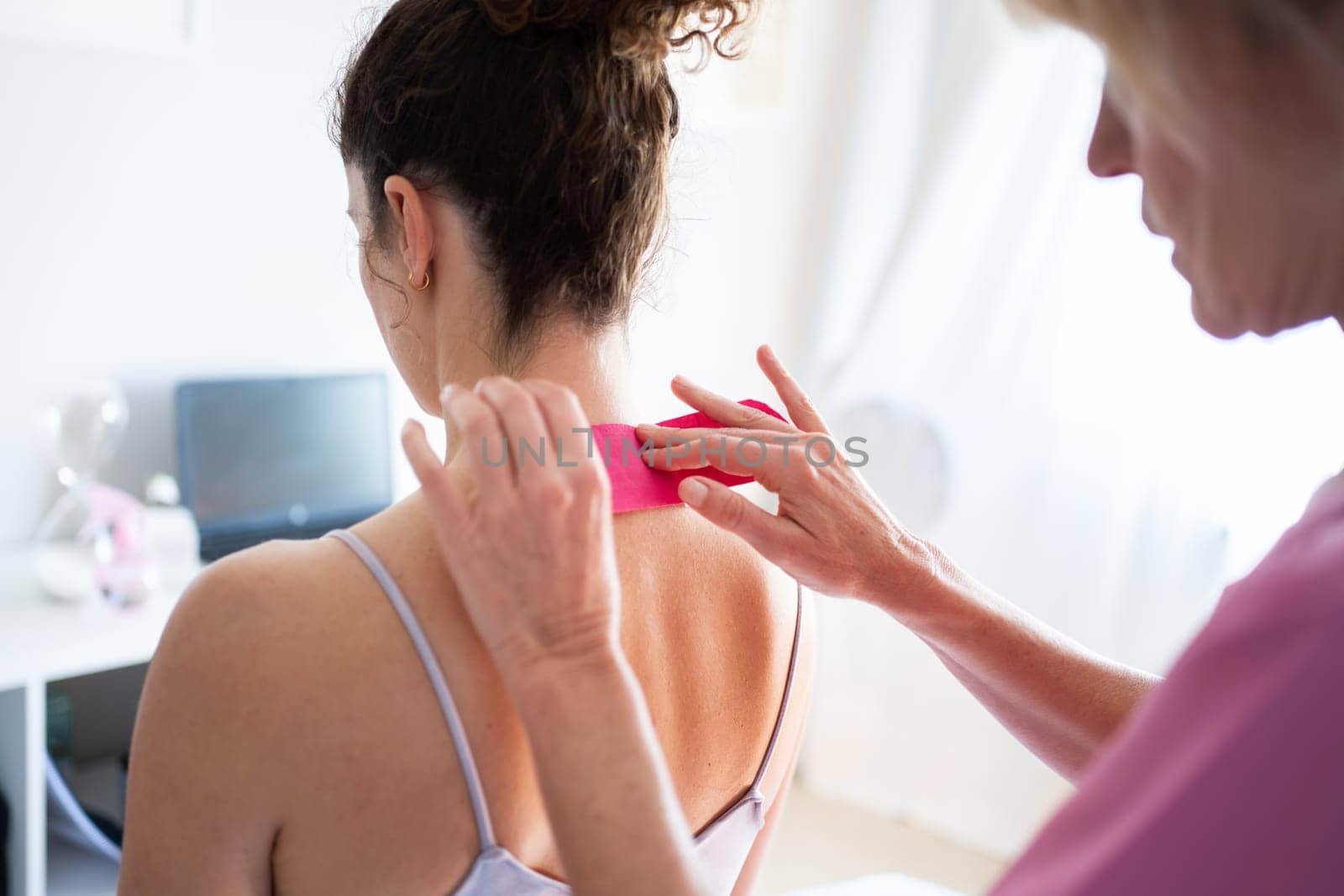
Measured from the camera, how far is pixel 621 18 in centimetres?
90

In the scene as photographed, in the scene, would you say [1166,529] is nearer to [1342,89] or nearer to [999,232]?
[999,232]

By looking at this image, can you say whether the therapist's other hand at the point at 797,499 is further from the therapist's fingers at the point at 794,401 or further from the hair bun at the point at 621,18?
the hair bun at the point at 621,18

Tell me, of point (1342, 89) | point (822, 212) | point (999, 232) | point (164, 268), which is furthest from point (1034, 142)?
point (1342, 89)

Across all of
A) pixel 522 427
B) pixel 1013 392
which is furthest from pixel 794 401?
pixel 1013 392

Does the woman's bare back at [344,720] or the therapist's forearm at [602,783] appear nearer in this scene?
the therapist's forearm at [602,783]

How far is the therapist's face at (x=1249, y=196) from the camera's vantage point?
555 millimetres

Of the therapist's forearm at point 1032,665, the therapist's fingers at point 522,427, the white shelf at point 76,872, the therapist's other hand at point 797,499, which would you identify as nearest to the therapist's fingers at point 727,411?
the therapist's other hand at point 797,499

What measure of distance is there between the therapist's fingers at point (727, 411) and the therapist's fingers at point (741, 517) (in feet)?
0.28

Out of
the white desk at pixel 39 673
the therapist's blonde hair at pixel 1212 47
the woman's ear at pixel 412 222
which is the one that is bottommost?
the white desk at pixel 39 673

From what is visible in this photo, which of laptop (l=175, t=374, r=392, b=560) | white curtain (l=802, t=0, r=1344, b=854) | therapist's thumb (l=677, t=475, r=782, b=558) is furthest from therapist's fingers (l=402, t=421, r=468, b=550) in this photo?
white curtain (l=802, t=0, r=1344, b=854)

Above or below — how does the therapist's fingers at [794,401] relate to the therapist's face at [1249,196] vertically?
below

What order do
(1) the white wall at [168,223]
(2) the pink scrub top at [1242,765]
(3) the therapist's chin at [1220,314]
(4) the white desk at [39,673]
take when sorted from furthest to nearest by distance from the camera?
(1) the white wall at [168,223] → (4) the white desk at [39,673] → (3) the therapist's chin at [1220,314] → (2) the pink scrub top at [1242,765]

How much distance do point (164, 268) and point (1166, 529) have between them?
7.05ft

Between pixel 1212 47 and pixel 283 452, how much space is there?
1.92 m
